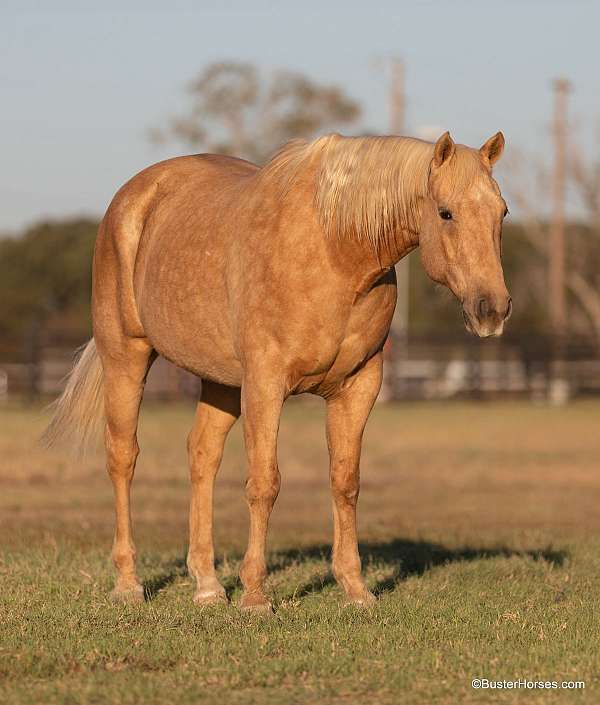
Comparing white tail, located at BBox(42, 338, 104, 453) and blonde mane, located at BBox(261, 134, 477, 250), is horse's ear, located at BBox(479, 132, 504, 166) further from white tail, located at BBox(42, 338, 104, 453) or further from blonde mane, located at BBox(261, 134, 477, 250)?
white tail, located at BBox(42, 338, 104, 453)

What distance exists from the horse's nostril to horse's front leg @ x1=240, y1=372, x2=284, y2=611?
1.14 meters

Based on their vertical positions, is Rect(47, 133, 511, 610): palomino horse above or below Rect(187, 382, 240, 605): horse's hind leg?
above

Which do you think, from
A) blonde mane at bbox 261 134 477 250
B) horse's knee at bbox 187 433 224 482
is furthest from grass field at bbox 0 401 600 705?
blonde mane at bbox 261 134 477 250

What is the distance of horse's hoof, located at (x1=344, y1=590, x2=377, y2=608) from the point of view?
646 cm

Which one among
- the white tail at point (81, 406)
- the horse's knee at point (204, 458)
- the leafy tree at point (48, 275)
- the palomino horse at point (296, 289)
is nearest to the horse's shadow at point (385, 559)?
the palomino horse at point (296, 289)

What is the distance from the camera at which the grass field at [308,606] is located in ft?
16.5

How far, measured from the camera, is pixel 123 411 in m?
7.55

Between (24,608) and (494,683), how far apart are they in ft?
8.37

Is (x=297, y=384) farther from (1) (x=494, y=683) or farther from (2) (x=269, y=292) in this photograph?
(1) (x=494, y=683)

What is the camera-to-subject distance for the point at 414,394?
3519 centimetres

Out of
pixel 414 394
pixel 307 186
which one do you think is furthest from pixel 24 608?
pixel 414 394

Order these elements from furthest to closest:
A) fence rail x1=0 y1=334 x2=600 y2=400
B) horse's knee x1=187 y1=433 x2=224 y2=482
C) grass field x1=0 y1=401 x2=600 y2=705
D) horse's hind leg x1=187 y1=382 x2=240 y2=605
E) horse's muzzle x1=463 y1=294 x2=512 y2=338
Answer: fence rail x1=0 y1=334 x2=600 y2=400
horse's knee x1=187 y1=433 x2=224 y2=482
horse's hind leg x1=187 y1=382 x2=240 y2=605
horse's muzzle x1=463 y1=294 x2=512 y2=338
grass field x1=0 y1=401 x2=600 y2=705

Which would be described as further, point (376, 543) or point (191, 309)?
point (376, 543)

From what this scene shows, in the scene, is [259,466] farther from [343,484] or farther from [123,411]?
[123,411]
